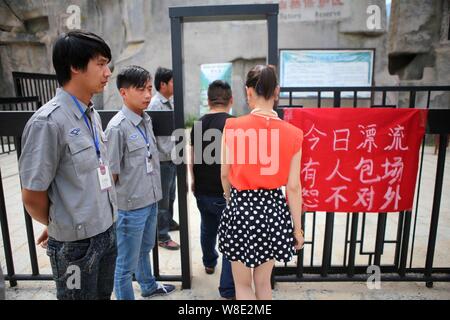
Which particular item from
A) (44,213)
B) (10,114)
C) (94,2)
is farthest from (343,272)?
(94,2)

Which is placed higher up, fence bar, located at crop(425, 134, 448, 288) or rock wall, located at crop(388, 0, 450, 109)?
rock wall, located at crop(388, 0, 450, 109)

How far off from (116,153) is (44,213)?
23.0 inches

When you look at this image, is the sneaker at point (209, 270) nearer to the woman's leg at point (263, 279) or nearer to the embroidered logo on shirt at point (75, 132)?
the woman's leg at point (263, 279)

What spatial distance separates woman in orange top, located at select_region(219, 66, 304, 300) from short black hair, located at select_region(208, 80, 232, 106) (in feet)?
1.63

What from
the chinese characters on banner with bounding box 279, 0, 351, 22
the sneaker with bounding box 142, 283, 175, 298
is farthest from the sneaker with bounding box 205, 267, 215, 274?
the chinese characters on banner with bounding box 279, 0, 351, 22

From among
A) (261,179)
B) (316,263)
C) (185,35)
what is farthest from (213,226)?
(185,35)

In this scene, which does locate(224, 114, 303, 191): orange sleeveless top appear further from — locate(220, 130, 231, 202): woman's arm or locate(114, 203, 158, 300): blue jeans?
locate(114, 203, 158, 300): blue jeans

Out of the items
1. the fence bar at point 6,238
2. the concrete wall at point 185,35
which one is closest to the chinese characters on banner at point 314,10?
the concrete wall at point 185,35

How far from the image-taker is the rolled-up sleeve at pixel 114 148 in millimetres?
1953

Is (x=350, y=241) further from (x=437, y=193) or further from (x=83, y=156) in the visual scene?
(x=83, y=156)

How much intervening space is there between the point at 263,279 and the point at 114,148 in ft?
3.75

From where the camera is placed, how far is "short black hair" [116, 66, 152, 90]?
2029 millimetres

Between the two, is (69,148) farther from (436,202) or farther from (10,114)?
(436,202)

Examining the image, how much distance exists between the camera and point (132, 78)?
203 centimetres
